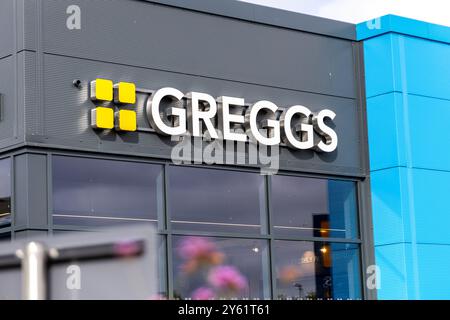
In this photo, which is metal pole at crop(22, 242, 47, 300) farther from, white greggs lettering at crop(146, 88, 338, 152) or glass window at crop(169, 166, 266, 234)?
glass window at crop(169, 166, 266, 234)

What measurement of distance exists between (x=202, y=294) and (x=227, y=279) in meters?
0.67

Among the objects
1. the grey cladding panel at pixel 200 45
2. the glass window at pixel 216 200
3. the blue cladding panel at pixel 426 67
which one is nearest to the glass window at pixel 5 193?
the grey cladding panel at pixel 200 45

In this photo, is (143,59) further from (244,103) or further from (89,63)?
(244,103)

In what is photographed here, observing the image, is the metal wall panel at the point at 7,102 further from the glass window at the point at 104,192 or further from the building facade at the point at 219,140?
the glass window at the point at 104,192

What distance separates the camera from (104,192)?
11719 mm

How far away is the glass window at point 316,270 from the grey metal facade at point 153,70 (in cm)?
34

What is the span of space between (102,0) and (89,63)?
3.22ft

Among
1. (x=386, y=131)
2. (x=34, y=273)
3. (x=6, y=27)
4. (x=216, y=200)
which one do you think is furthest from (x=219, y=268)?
(x=34, y=273)

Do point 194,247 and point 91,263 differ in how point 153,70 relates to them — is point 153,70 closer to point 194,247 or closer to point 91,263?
point 194,247

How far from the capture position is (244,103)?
1318 centimetres
